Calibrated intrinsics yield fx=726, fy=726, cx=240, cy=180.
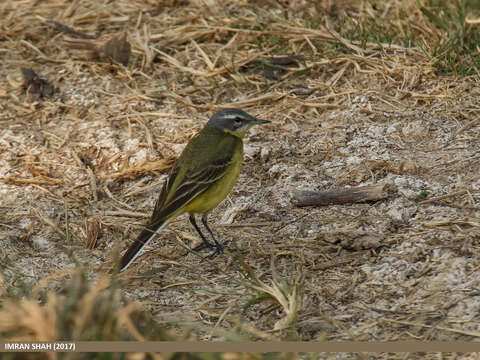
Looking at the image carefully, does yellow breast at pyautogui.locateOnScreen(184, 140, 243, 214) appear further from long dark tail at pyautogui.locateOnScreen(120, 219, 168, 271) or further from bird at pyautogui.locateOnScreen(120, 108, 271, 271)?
long dark tail at pyautogui.locateOnScreen(120, 219, 168, 271)

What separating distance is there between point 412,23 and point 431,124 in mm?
1680

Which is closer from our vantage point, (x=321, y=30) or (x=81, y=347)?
(x=81, y=347)

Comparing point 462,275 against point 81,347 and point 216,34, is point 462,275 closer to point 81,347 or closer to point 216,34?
point 81,347

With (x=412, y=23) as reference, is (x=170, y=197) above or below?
below

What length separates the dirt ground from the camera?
4633 millimetres

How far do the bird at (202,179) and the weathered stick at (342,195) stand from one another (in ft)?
1.86

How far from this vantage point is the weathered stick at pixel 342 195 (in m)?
5.61

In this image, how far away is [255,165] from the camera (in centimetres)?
652

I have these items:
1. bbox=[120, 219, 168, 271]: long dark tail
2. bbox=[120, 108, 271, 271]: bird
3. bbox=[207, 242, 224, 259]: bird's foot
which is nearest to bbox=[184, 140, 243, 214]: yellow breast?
bbox=[120, 108, 271, 271]: bird

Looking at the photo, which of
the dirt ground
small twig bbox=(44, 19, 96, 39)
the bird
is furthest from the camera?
small twig bbox=(44, 19, 96, 39)

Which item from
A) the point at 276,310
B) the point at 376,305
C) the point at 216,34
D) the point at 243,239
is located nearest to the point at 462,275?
the point at 376,305

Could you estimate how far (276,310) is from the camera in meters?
4.55

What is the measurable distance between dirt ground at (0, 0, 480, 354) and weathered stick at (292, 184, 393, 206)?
2.7 inches

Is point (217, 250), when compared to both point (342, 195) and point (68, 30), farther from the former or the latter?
point (68, 30)
